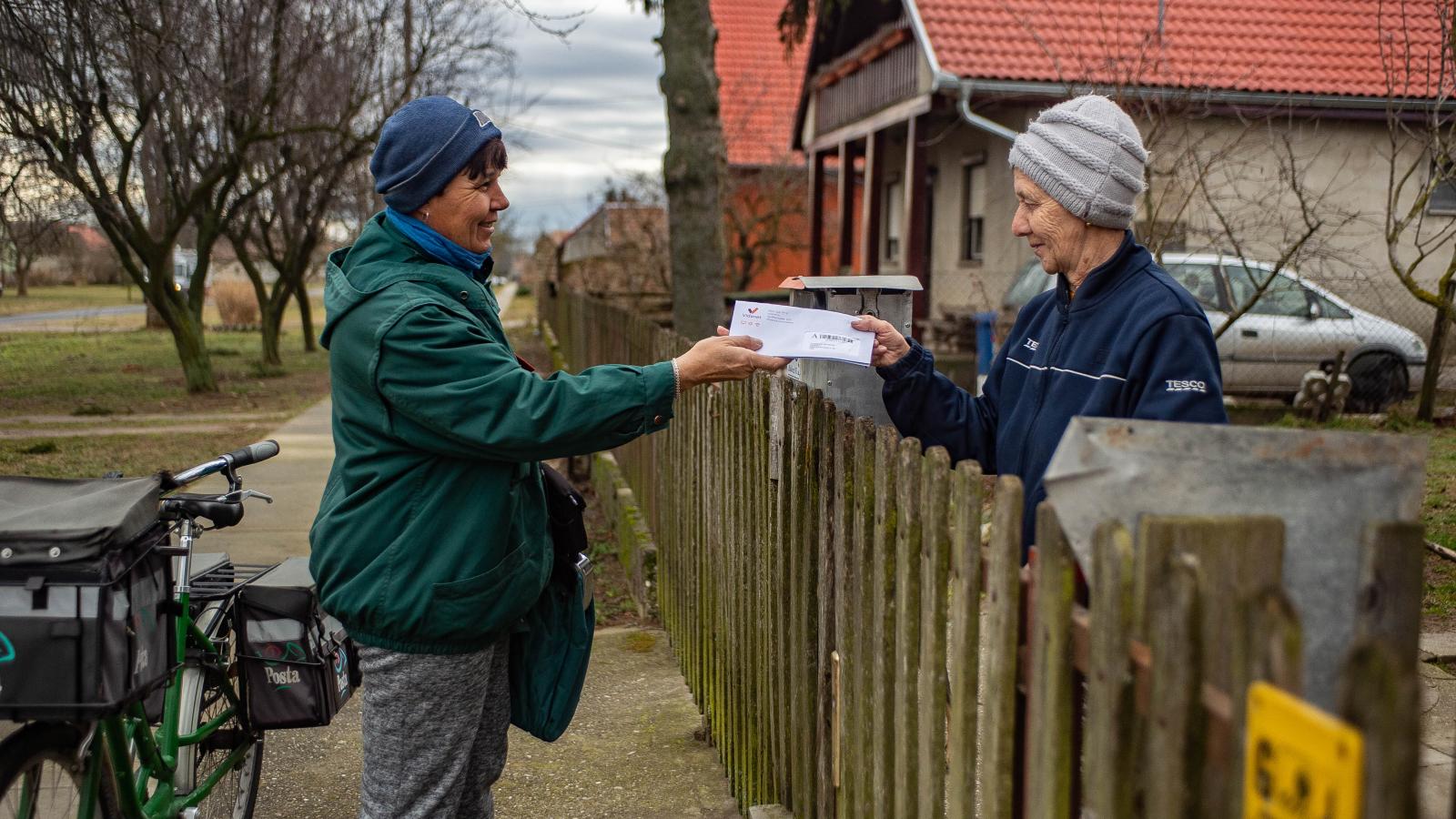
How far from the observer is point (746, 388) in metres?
3.78

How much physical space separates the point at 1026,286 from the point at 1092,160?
10.1 metres

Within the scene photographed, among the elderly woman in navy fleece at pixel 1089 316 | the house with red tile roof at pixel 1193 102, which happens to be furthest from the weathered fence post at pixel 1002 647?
the house with red tile roof at pixel 1193 102

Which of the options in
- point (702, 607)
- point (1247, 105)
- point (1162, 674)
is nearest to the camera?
point (1162, 674)

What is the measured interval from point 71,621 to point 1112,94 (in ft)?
29.2

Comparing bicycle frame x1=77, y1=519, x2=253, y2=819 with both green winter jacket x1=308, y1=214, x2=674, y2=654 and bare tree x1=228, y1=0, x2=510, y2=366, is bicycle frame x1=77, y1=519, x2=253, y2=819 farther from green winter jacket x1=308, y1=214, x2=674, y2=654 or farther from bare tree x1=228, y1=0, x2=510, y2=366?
bare tree x1=228, y1=0, x2=510, y2=366

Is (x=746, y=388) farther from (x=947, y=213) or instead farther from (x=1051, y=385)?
(x=947, y=213)

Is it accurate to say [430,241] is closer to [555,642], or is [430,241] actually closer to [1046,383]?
[555,642]

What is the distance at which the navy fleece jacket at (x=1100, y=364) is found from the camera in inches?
96.4

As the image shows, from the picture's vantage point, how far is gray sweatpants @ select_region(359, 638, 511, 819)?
105 inches

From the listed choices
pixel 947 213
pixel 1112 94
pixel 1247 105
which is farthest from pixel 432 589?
pixel 947 213

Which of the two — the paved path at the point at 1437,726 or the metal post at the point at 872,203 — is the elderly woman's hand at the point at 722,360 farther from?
the metal post at the point at 872,203

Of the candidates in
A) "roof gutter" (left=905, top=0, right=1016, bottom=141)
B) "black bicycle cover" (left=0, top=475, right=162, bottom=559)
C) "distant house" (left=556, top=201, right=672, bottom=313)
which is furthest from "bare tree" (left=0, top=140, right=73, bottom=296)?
"roof gutter" (left=905, top=0, right=1016, bottom=141)

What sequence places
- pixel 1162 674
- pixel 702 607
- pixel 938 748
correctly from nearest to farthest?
pixel 1162 674 < pixel 938 748 < pixel 702 607

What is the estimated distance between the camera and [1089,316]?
264 cm
